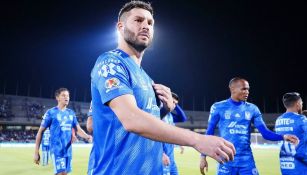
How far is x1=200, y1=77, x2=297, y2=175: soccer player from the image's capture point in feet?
22.0

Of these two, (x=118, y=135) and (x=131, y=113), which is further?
(x=118, y=135)

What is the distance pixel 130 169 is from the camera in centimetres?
244

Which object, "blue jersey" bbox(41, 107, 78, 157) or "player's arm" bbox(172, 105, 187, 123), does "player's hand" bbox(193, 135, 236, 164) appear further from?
"blue jersey" bbox(41, 107, 78, 157)

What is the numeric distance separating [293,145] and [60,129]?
6.09 m

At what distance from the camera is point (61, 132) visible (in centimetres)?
962

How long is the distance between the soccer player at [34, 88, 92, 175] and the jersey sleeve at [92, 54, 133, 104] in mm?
7138

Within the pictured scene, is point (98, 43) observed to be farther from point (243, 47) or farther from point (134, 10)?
point (134, 10)

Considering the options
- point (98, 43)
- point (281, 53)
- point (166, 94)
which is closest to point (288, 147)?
point (166, 94)

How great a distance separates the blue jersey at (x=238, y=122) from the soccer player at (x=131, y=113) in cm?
438

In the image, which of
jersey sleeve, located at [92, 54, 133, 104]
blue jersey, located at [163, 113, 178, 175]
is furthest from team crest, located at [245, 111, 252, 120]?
jersey sleeve, located at [92, 54, 133, 104]

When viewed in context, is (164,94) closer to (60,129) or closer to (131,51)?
(131,51)

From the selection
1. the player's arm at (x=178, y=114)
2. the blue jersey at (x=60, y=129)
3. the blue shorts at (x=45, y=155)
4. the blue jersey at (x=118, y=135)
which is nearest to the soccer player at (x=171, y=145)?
the player's arm at (x=178, y=114)

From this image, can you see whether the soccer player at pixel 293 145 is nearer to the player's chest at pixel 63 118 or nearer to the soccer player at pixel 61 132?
the soccer player at pixel 61 132

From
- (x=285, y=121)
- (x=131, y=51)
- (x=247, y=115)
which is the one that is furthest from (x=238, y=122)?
(x=131, y=51)
